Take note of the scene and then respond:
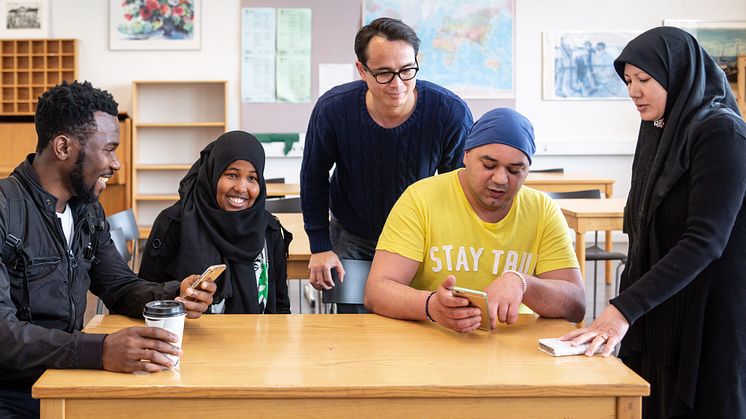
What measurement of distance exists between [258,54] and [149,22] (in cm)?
120

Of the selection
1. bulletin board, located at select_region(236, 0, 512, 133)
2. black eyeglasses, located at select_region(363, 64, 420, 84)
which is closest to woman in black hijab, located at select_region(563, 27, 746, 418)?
black eyeglasses, located at select_region(363, 64, 420, 84)

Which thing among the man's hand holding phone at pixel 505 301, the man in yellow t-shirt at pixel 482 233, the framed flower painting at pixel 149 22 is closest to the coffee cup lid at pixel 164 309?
the man in yellow t-shirt at pixel 482 233

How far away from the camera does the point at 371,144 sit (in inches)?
111

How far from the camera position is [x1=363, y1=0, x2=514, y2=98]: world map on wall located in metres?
8.57

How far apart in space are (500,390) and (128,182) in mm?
7605

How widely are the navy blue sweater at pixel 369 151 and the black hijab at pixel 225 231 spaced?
0.26 metres

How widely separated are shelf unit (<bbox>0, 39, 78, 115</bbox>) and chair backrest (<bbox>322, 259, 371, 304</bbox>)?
6694mm

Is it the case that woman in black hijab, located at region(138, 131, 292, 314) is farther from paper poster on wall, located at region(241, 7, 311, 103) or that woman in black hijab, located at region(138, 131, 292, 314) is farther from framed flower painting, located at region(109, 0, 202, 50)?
framed flower painting, located at region(109, 0, 202, 50)

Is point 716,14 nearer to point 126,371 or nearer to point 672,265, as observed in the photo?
point 672,265

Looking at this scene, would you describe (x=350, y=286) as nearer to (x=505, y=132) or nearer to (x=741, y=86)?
(x=505, y=132)

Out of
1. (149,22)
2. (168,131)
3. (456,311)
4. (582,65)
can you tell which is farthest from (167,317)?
(582,65)

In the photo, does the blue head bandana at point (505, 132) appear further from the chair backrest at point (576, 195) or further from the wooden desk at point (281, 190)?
the wooden desk at point (281, 190)

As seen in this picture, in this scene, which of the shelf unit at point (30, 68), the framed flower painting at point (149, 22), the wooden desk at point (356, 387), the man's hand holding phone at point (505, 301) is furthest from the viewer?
the framed flower painting at point (149, 22)

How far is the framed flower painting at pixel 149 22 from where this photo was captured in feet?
27.8
